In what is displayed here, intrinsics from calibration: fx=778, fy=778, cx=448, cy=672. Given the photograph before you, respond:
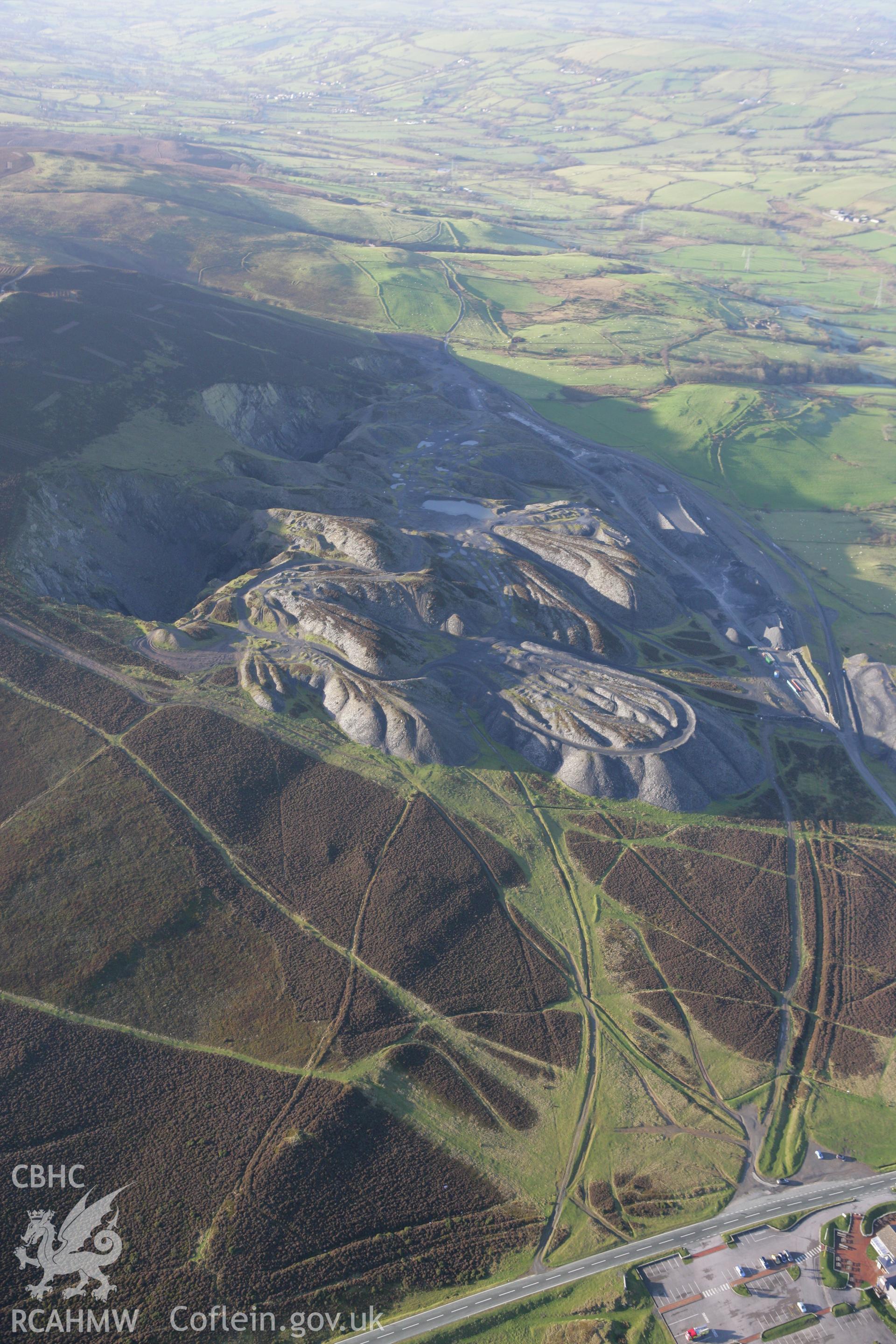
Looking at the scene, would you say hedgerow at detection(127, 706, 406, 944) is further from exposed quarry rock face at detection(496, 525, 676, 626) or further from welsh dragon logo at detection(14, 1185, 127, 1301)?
exposed quarry rock face at detection(496, 525, 676, 626)

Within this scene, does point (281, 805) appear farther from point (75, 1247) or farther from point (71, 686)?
point (75, 1247)

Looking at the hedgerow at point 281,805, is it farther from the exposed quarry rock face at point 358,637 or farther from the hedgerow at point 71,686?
the exposed quarry rock face at point 358,637

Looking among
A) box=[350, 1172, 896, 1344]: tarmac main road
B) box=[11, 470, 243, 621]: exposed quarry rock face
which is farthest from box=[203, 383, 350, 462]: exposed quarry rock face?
box=[350, 1172, 896, 1344]: tarmac main road

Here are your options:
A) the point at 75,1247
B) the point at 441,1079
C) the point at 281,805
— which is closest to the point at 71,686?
the point at 281,805

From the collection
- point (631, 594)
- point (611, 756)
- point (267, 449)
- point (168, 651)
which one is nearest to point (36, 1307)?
point (168, 651)

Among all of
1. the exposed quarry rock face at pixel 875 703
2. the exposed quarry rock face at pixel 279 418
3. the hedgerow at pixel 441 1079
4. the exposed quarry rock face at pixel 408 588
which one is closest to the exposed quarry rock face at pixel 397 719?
the exposed quarry rock face at pixel 408 588

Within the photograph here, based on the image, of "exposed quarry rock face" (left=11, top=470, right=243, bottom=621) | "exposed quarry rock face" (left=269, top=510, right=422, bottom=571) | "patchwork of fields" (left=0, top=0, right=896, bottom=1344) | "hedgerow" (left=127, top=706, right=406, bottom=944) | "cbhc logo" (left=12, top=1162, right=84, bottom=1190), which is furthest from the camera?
"exposed quarry rock face" (left=269, top=510, right=422, bottom=571)
